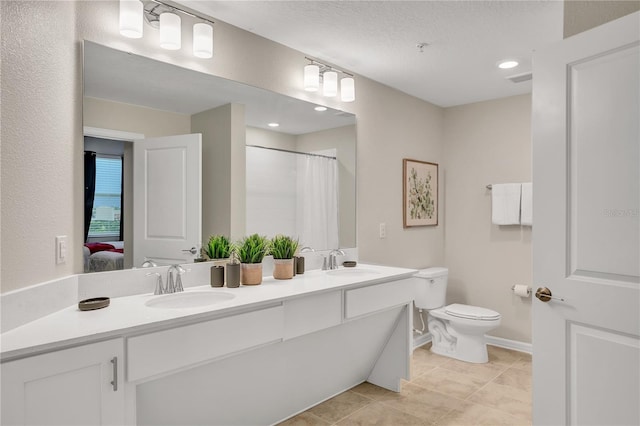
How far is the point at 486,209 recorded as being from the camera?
387cm

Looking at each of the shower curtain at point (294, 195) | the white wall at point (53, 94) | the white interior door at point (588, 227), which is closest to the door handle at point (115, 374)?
the white wall at point (53, 94)

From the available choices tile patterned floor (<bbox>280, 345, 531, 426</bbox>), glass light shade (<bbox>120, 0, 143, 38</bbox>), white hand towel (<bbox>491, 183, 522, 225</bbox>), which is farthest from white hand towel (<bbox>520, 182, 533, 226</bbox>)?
glass light shade (<bbox>120, 0, 143, 38</bbox>)

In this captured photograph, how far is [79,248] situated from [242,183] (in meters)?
0.94

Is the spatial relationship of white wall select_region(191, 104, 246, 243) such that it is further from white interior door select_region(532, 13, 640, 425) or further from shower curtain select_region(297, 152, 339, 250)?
white interior door select_region(532, 13, 640, 425)

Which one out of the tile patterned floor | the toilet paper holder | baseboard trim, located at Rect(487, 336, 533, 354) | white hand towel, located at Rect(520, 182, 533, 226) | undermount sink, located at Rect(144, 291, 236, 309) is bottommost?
the tile patterned floor

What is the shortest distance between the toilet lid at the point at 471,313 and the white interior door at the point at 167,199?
228cm

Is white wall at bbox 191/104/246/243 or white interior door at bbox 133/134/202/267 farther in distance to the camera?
white wall at bbox 191/104/246/243

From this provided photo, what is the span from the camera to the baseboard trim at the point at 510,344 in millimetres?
3580

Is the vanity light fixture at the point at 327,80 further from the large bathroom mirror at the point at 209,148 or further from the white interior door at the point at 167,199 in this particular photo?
the white interior door at the point at 167,199

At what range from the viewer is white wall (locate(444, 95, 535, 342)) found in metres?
3.65

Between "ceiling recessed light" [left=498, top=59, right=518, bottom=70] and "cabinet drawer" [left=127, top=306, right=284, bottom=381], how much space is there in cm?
241

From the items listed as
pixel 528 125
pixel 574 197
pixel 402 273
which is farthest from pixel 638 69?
pixel 528 125

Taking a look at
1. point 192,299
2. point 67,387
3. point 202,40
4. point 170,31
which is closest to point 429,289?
point 192,299

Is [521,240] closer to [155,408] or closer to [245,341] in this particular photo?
[245,341]
